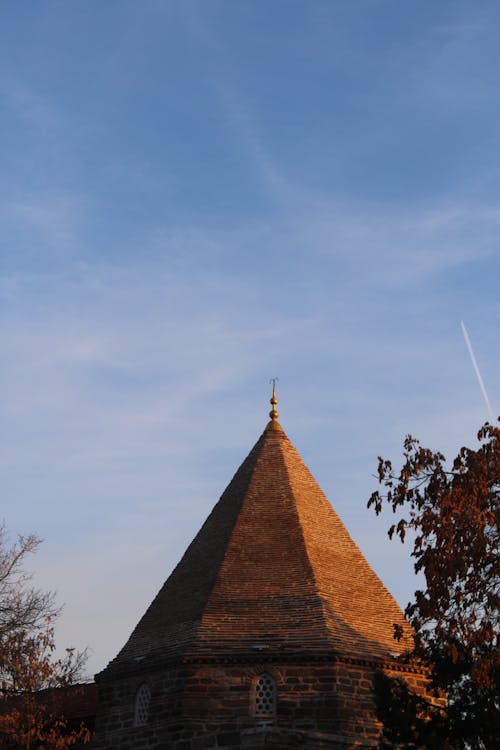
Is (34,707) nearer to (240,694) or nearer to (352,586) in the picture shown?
(240,694)

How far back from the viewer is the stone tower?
19.2 meters

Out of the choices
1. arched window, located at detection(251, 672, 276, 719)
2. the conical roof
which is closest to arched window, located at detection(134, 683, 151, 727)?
the conical roof

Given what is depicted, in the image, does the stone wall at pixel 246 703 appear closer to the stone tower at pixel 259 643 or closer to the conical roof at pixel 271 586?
the stone tower at pixel 259 643

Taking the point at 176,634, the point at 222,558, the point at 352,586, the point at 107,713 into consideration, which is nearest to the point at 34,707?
the point at 107,713

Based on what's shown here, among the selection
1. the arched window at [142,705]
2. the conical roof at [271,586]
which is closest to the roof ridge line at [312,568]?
the conical roof at [271,586]

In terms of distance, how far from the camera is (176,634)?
20.7 m

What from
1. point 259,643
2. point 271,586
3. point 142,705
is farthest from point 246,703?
point 271,586

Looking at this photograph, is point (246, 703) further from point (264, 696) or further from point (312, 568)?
point (312, 568)

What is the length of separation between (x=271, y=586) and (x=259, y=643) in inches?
63.0

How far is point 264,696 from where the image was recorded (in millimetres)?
19453

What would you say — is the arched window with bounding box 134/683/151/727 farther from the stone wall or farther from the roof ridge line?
the roof ridge line

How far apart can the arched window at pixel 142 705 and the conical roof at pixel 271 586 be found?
0.62m

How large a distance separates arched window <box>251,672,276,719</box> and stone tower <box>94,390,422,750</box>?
0.02 metres

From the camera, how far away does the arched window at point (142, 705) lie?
20.4m
